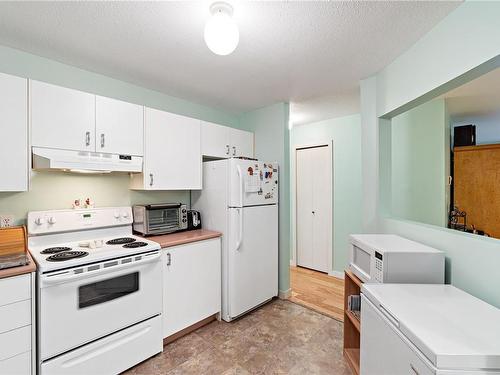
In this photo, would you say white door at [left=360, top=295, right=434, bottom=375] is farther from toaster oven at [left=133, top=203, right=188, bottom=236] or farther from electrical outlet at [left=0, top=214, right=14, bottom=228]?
electrical outlet at [left=0, top=214, right=14, bottom=228]

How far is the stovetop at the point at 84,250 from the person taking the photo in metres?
1.60

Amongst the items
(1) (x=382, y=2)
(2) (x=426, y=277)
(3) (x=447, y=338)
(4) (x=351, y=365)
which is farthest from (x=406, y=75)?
(4) (x=351, y=365)

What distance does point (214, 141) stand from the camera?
114 inches

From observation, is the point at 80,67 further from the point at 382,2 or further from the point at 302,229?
the point at 302,229

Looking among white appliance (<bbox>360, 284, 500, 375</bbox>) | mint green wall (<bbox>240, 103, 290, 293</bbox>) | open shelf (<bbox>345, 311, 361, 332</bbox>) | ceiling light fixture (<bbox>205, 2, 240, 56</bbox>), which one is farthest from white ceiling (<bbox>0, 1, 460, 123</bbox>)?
open shelf (<bbox>345, 311, 361, 332</bbox>)

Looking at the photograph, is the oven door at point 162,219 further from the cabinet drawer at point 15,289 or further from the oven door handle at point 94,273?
the cabinet drawer at point 15,289

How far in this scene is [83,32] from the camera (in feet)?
5.61

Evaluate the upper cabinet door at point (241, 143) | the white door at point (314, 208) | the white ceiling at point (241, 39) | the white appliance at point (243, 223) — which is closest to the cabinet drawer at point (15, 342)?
the white appliance at point (243, 223)

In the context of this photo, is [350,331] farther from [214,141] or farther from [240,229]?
[214,141]

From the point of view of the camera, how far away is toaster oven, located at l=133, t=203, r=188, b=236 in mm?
2414

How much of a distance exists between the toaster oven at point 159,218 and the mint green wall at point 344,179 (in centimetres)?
240

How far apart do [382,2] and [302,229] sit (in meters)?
3.45

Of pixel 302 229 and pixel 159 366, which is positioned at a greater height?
pixel 302 229

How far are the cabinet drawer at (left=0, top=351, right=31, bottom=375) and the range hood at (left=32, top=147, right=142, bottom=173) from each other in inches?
45.8
